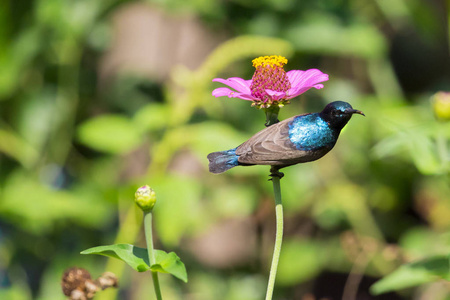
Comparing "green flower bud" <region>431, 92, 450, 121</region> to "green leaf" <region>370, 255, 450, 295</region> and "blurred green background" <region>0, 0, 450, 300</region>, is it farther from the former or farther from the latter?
"blurred green background" <region>0, 0, 450, 300</region>

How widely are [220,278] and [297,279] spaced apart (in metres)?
0.19

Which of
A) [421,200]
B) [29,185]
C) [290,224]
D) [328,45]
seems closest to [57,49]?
[29,185]

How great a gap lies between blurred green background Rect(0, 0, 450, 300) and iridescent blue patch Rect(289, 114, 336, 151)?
0.72 metres

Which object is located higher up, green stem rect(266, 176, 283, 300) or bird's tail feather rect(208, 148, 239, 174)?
bird's tail feather rect(208, 148, 239, 174)

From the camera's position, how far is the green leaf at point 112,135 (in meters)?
1.19

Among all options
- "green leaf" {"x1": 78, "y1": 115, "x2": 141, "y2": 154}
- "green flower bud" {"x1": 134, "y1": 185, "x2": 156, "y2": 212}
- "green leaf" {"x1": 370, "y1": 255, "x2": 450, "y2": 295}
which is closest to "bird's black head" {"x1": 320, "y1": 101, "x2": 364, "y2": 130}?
"green flower bud" {"x1": 134, "y1": 185, "x2": 156, "y2": 212}

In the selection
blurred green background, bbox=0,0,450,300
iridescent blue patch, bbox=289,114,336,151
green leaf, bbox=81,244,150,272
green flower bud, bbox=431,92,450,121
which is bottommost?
blurred green background, bbox=0,0,450,300

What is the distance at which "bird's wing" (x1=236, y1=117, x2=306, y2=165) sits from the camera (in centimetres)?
37

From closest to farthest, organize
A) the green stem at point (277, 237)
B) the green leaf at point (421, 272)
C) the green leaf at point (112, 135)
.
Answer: the green stem at point (277, 237) < the green leaf at point (421, 272) < the green leaf at point (112, 135)

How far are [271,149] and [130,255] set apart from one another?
0.16 meters

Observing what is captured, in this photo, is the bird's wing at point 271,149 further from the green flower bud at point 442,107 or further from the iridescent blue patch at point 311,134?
the green flower bud at point 442,107

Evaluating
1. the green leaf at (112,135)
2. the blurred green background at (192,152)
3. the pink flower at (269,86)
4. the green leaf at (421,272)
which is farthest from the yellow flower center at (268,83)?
the green leaf at (112,135)

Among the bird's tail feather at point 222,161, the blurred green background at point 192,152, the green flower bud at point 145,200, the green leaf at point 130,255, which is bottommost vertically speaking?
the blurred green background at point 192,152

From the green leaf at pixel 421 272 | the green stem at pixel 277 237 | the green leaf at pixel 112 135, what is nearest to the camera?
the green stem at pixel 277 237
